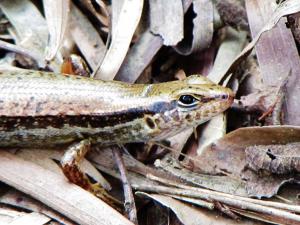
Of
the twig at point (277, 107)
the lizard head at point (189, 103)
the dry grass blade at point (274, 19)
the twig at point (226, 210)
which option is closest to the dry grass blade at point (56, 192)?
the twig at point (226, 210)

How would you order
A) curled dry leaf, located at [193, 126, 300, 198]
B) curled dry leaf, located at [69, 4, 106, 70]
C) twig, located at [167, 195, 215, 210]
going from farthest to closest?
1. curled dry leaf, located at [69, 4, 106, 70]
2. curled dry leaf, located at [193, 126, 300, 198]
3. twig, located at [167, 195, 215, 210]

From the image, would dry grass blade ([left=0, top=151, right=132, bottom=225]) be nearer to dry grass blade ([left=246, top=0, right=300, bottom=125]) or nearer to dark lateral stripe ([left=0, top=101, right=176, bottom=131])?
dark lateral stripe ([left=0, top=101, right=176, bottom=131])

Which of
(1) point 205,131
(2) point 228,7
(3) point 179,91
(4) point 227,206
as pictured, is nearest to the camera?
(4) point 227,206

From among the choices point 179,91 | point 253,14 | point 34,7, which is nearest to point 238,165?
point 179,91

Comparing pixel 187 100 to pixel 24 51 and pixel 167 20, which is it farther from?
pixel 24 51

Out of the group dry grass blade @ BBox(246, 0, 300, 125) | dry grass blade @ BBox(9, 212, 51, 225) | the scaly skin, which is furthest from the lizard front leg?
dry grass blade @ BBox(246, 0, 300, 125)

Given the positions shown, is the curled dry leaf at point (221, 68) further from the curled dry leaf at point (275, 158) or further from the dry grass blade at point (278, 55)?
the curled dry leaf at point (275, 158)

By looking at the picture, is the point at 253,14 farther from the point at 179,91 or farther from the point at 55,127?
the point at 55,127

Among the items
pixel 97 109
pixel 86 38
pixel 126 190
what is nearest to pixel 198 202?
pixel 126 190
